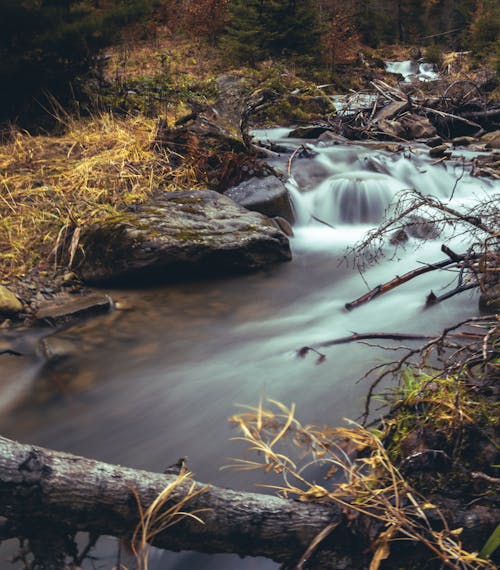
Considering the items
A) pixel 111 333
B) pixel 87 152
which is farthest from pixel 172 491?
pixel 87 152

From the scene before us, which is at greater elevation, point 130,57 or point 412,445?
point 130,57

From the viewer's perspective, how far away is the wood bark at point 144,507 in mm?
1422

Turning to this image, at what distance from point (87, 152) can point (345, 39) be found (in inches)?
566

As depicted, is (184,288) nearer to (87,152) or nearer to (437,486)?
(87,152)

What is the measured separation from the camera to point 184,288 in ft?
15.8

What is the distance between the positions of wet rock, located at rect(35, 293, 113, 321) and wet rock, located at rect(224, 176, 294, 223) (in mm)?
2165

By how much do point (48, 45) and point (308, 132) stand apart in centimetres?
459

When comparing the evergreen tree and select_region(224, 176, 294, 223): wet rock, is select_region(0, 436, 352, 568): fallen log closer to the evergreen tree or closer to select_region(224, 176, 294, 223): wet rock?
select_region(224, 176, 294, 223): wet rock

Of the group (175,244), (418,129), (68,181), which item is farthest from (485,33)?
(175,244)

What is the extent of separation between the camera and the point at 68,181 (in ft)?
18.8

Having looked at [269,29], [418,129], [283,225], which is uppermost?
[269,29]

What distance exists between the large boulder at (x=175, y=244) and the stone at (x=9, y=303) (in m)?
0.72

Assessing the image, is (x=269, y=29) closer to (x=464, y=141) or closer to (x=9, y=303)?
(x=464, y=141)

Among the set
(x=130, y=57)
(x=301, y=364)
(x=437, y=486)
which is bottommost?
(x=301, y=364)
